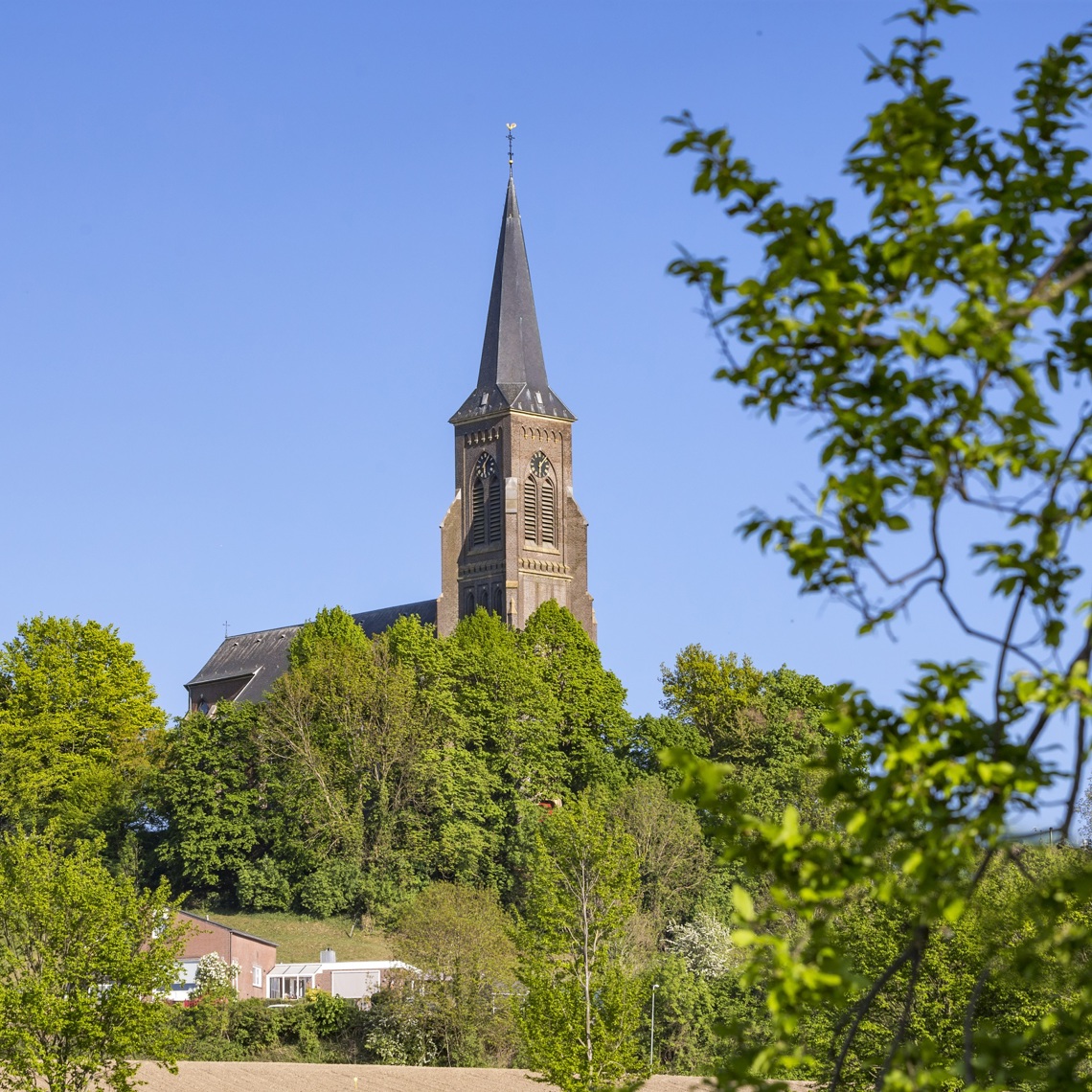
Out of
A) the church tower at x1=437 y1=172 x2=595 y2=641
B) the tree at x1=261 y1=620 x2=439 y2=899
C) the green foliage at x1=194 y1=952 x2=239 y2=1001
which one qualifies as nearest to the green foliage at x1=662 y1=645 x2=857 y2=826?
the church tower at x1=437 y1=172 x2=595 y2=641

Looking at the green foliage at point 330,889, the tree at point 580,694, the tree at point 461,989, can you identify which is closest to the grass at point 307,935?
the green foliage at point 330,889

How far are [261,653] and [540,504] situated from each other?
862 inches

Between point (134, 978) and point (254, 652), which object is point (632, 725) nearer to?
point (254, 652)

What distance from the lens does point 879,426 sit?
567 centimetres

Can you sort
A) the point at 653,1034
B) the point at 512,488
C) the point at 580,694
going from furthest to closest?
1. the point at 512,488
2. the point at 580,694
3. the point at 653,1034

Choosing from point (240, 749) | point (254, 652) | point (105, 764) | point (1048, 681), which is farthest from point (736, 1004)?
point (254, 652)

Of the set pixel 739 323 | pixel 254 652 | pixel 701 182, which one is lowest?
pixel 739 323

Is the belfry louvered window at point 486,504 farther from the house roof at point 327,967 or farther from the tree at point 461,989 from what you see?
the tree at point 461,989

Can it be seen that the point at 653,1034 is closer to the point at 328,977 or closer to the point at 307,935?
the point at 328,977

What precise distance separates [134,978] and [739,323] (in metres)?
22.7

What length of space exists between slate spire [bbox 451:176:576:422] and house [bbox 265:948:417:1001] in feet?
132

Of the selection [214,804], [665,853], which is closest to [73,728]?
[214,804]

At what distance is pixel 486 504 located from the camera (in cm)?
8662

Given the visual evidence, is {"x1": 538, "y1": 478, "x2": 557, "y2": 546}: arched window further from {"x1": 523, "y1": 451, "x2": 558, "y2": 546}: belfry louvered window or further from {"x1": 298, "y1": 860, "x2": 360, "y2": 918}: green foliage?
{"x1": 298, "y1": 860, "x2": 360, "y2": 918}: green foliage
